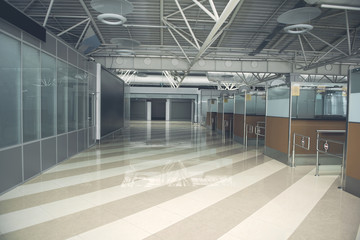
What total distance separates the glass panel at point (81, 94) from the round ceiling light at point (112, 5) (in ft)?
10.8

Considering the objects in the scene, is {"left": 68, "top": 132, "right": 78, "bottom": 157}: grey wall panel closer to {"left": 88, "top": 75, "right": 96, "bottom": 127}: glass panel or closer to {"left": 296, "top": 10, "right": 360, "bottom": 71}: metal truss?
{"left": 88, "top": 75, "right": 96, "bottom": 127}: glass panel

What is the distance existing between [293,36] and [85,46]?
28.9 ft

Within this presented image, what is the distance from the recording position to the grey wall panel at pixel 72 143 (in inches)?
320

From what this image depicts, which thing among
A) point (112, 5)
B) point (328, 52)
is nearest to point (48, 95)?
point (112, 5)

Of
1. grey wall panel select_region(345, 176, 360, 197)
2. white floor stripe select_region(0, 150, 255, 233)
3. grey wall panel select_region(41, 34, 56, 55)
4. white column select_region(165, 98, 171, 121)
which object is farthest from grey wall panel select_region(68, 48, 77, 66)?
white column select_region(165, 98, 171, 121)

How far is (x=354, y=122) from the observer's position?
4992mm

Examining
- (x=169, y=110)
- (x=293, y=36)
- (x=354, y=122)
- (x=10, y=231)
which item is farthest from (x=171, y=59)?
(x=169, y=110)

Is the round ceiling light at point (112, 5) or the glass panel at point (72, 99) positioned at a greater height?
the round ceiling light at point (112, 5)

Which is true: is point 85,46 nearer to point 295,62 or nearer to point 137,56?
point 137,56

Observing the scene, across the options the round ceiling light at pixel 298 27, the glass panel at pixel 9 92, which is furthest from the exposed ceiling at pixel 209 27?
the glass panel at pixel 9 92

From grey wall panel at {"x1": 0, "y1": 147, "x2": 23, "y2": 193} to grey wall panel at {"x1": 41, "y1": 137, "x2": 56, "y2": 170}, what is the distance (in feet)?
3.42

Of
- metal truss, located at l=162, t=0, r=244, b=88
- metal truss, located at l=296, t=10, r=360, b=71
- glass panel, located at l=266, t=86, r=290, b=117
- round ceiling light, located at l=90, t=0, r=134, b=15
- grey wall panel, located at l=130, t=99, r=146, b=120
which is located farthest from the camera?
grey wall panel, located at l=130, t=99, r=146, b=120

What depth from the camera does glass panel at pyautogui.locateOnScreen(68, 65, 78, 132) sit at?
8151 mm

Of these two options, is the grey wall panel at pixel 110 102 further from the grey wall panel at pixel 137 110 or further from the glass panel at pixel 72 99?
the grey wall panel at pixel 137 110
